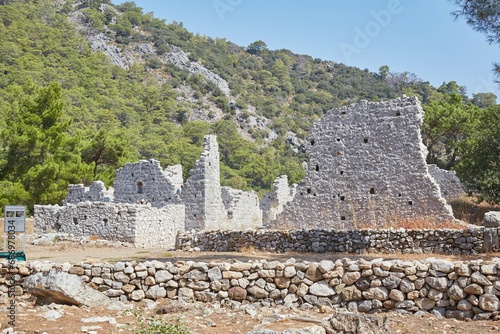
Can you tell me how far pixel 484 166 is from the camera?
72.4ft

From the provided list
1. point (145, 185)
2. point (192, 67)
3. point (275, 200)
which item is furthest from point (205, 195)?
point (192, 67)

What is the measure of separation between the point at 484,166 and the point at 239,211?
1164cm

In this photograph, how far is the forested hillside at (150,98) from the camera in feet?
90.2

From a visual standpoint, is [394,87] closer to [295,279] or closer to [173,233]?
[173,233]

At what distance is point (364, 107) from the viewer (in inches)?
659

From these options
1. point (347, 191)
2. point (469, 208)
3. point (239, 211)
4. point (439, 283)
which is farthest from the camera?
point (239, 211)

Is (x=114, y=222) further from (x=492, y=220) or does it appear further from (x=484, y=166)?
(x=484, y=166)

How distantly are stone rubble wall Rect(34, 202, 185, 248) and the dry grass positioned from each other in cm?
1169

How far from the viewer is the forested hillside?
27.5 m

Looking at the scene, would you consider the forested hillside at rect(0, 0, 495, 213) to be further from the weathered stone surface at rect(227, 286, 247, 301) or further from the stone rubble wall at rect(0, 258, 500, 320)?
the weathered stone surface at rect(227, 286, 247, 301)

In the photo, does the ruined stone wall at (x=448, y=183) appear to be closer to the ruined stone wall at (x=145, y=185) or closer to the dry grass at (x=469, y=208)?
the dry grass at (x=469, y=208)

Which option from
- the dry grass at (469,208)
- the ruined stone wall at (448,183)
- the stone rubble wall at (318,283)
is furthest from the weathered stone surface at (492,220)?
the ruined stone wall at (448,183)

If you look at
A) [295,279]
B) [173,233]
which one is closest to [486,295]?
[295,279]

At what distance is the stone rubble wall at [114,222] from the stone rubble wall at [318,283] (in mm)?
8716
